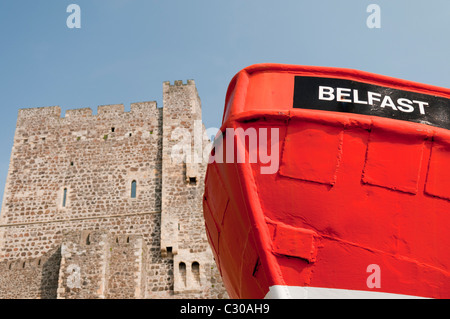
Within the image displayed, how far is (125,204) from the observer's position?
19.3m

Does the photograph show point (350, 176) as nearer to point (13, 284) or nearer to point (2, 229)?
point (13, 284)

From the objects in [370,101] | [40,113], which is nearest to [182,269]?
[40,113]

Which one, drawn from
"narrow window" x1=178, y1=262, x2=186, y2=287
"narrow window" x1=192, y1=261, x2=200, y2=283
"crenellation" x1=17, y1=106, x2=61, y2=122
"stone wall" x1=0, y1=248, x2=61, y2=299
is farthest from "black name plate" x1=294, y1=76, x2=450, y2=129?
"crenellation" x1=17, y1=106, x2=61, y2=122

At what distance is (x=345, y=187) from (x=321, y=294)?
108cm

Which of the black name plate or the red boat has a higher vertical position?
the black name plate

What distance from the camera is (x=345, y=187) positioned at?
5.18 m

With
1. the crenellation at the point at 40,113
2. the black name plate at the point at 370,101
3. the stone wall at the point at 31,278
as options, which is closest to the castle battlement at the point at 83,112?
the crenellation at the point at 40,113

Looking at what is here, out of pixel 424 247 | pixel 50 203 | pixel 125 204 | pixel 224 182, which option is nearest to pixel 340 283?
pixel 424 247

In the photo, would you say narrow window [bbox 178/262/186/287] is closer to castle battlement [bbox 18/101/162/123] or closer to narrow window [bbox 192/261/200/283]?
narrow window [bbox 192/261/200/283]

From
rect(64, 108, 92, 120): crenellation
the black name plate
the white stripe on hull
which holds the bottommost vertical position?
the white stripe on hull

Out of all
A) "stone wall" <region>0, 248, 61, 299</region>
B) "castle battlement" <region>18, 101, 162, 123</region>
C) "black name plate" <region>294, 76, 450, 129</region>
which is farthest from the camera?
"castle battlement" <region>18, 101, 162, 123</region>

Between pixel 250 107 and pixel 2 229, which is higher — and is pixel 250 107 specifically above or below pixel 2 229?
below

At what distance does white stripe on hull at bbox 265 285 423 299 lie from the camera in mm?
4906

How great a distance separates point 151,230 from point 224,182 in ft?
42.6
